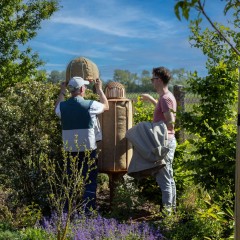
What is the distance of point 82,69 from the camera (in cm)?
733

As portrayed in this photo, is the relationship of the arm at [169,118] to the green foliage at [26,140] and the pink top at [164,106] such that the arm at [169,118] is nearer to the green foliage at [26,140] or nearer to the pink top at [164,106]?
the pink top at [164,106]

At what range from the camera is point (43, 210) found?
268 inches

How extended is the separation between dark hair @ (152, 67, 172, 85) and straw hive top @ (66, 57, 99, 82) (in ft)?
4.05

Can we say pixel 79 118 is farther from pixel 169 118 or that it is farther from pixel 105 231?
pixel 105 231

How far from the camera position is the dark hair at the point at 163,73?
6.30 m

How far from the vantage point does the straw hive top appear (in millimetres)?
7312

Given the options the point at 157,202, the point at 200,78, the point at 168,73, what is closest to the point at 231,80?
the point at 200,78

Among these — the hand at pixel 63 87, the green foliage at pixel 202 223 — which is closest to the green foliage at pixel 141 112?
the hand at pixel 63 87

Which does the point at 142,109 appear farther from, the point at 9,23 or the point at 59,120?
the point at 9,23

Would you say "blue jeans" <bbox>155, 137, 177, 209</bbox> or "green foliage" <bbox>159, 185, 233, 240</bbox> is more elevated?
"blue jeans" <bbox>155, 137, 177, 209</bbox>

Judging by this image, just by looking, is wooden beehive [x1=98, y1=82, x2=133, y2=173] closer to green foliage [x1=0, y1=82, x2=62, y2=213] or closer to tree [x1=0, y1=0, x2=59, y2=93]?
green foliage [x1=0, y1=82, x2=62, y2=213]

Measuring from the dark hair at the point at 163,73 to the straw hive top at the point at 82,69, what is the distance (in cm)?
123

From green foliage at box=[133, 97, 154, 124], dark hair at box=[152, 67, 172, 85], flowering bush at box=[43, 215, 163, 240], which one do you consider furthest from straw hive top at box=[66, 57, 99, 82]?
flowering bush at box=[43, 215, 163, 240]

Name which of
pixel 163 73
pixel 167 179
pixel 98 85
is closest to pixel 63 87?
pixel 98 85
